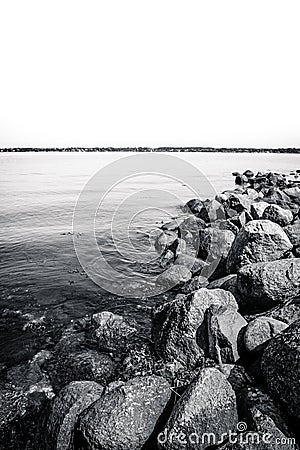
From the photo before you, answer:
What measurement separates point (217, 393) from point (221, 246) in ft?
24.0

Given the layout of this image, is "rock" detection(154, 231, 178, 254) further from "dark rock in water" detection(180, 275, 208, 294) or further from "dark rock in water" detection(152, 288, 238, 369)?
"dark rock in water" detection(152, 288, 238, 369)

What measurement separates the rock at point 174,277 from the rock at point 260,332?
522cm

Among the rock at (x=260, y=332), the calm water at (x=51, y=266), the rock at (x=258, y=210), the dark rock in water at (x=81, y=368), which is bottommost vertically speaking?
the calm water at (x=51, y=266)

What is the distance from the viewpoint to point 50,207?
26.4 m

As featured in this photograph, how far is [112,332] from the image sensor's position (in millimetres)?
7965

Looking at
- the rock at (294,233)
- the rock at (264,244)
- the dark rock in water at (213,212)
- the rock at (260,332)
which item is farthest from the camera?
the dark rock in water at (213,212)

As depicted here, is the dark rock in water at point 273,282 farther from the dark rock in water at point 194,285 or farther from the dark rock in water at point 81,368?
the dark rock in water at point 81,368

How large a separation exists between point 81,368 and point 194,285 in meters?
4.38

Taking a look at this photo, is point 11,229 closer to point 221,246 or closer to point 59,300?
point 59,300

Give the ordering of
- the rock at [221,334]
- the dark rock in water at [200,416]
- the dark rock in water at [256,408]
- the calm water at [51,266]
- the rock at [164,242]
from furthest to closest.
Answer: the rock at [164,242] → the calm water at [51,266] → the rock at [221,334] → the dark rock in water at [256,408] → the dark rock in water at [200,416]

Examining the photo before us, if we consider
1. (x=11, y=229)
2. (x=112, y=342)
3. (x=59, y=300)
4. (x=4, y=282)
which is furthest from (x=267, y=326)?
(x=11, y=229)

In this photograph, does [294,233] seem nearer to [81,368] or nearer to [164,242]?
[164,242]

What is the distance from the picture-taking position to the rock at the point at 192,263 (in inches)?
446

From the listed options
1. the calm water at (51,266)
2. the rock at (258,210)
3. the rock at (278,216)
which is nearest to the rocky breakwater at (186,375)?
the calm water at (51,266)
